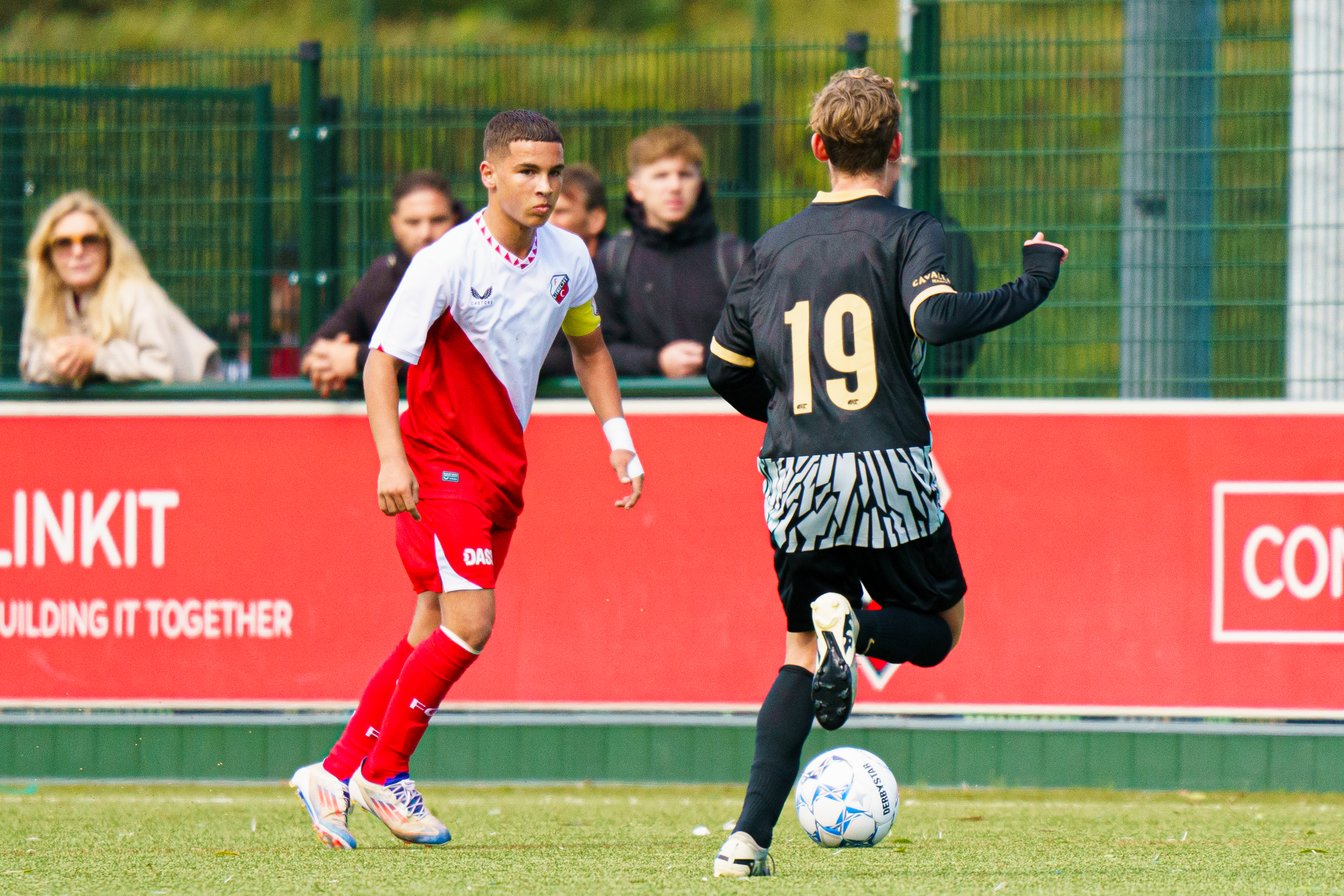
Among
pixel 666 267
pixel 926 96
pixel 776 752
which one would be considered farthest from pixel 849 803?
pixel 926 96

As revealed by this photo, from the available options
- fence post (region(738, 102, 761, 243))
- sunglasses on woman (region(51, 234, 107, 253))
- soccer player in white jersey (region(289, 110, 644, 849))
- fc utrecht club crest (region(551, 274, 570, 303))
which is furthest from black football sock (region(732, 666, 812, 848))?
sunglasses on woman (region(51, 234, 107, 253))

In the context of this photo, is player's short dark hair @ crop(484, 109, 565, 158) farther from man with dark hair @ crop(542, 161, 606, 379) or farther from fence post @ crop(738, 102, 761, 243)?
fence post @ crop(738, 102, 761, 243)

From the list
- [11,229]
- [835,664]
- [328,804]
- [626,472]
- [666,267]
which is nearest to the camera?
[835,664]

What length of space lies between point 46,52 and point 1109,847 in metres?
5.11

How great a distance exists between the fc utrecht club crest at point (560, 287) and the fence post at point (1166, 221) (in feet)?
8.24

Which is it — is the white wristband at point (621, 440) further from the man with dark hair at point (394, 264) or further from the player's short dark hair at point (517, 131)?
the man with dark hair at point (394, 264)

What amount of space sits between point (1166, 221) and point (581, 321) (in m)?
2.58

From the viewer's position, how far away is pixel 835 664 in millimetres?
4332

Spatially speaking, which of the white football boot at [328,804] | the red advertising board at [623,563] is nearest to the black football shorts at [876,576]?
the white football boot at [328,804]

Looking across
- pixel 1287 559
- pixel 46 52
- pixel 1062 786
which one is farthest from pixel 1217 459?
pixel 46 52

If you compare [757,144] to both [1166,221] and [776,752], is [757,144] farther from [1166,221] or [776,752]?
[776,752]

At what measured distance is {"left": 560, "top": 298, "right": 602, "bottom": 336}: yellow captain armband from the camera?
5625mm

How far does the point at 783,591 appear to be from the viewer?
15.3ft

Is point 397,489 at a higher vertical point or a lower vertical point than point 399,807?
higher
